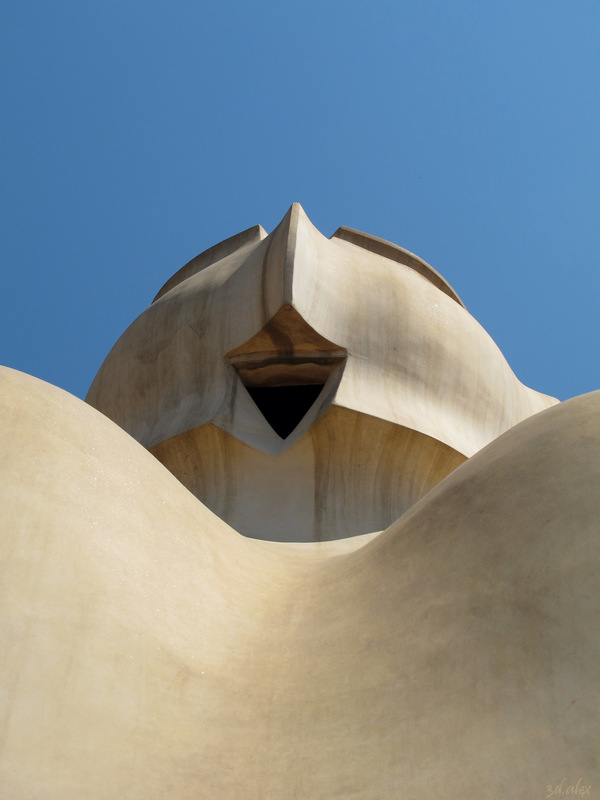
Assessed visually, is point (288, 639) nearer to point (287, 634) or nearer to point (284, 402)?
point (287, 634)

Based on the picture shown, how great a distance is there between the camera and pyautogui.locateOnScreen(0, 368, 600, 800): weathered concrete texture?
3250 millimetres

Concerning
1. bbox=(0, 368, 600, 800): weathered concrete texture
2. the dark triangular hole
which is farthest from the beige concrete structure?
the dark triangular hole

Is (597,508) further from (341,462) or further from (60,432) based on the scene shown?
(341,462)

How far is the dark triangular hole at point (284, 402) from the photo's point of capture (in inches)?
312

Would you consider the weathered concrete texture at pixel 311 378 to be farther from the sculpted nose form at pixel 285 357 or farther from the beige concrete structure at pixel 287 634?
the beige concrete structure at pixel 287 634

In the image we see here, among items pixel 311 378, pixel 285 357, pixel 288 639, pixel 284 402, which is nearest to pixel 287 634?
pixel 288 639

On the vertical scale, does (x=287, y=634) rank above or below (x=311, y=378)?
below

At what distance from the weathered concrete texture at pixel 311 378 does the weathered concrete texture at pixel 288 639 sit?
2.41 meters

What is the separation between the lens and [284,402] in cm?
826

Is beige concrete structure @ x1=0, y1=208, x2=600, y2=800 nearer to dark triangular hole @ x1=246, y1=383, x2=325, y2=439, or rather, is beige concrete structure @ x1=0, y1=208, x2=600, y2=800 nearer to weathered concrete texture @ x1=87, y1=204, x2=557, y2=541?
weathered concrete texture @ x1=87, y1=204, x2=557, y2=541

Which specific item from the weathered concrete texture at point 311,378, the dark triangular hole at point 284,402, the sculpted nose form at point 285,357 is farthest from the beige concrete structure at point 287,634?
the dark triangular hole at point 284,402

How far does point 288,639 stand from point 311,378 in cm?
354

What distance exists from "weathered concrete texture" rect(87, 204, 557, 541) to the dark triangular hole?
0.21 metres

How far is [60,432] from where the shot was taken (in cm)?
420
